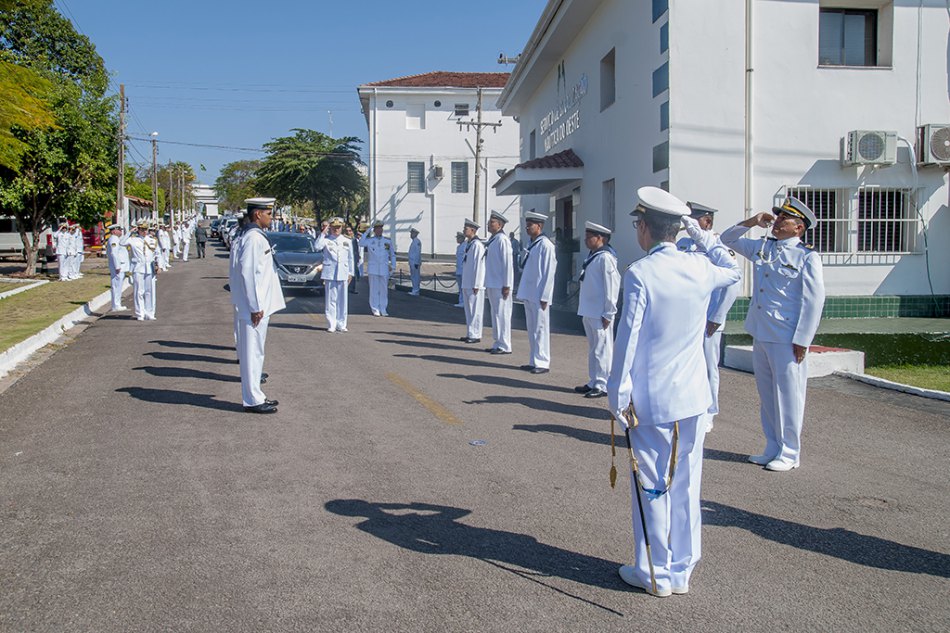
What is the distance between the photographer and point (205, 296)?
22.1m

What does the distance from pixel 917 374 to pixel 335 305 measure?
30.0 feet

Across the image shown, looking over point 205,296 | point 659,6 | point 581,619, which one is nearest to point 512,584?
point 581,619

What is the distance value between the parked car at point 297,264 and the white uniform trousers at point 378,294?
3046 millimetres

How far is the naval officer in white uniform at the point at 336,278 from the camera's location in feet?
50.7

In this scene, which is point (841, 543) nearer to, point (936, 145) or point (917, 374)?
point (917, 374)

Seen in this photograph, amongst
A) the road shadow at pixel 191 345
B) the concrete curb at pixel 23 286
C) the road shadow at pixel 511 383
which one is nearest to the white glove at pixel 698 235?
the road shadow at pixel 511 383

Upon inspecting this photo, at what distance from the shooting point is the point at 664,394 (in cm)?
413

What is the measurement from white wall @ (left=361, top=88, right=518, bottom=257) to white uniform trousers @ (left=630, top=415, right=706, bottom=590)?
143ft

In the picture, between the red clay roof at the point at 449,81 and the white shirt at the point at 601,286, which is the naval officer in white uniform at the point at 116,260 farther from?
the red clay roof at the point at 449,81

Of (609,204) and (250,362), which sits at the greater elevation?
(609,204)

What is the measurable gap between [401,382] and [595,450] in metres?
3.58

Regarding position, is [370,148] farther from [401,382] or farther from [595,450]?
[595,450]

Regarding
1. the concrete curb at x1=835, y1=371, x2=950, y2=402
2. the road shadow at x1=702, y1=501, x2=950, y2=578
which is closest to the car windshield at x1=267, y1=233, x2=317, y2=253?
the concrete curb at x1=835, y1=371, x2=950, y2=402

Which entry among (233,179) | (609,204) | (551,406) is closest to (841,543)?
(551,406)
